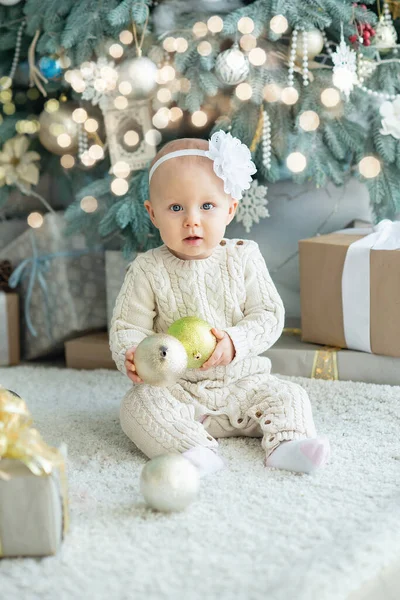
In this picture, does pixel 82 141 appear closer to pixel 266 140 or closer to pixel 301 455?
pixel 266 140

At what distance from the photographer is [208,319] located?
141 cm

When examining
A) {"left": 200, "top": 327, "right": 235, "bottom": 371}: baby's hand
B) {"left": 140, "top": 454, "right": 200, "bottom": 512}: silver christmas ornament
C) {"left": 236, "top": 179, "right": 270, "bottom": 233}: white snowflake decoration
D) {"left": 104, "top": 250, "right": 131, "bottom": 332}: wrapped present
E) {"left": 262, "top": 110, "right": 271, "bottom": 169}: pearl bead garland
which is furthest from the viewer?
{"left": 104, "top": 250, "right": 131, "bottom": 332}: wrapped present

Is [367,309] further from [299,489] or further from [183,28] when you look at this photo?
[183,28]

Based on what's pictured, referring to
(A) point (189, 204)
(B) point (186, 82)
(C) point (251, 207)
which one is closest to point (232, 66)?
(B) point (186, 82)

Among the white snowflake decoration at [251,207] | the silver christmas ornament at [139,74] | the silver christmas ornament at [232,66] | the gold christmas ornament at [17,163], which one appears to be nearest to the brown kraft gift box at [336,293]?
the white snowflake decoration at [251,207]

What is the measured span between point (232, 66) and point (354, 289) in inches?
22.2

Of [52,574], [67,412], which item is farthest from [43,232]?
[52,574]

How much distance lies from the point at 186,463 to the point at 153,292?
449 millimetres

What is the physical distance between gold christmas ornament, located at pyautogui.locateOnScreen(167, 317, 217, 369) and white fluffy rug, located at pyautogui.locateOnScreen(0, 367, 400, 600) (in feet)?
0.64

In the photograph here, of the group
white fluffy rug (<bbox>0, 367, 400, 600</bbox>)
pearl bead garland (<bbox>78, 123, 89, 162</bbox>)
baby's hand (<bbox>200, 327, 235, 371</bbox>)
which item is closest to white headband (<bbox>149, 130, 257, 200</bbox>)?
baby's hand (<bbox>200, 327, 235, 371</bbox>)

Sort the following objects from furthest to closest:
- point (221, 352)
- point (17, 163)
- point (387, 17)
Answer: point (17, 163), point (387, 17), point (221, 352)

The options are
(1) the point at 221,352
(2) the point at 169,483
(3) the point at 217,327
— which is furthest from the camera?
(3) the point at 217,327

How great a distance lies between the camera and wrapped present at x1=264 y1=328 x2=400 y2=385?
1.65 metres

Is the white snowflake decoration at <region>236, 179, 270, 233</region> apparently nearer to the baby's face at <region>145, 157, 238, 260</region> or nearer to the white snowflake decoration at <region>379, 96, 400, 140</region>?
the white snowflake decoration at <region>379, 96, 400, 140</region>
